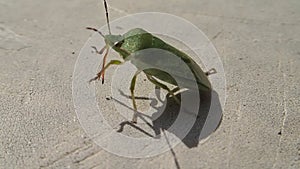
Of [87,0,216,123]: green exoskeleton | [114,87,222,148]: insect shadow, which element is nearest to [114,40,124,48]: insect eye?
[87,0,216,123]: green exoskeleton

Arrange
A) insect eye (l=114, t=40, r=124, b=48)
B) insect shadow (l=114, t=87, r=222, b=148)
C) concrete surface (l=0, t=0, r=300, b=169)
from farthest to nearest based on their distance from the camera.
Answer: insect eye (l=114, t=40, r=124, b=48)
insect shadow (l=114, t=87, r=222, b=148)
concrete surface (l=0, t=0, r=300, b=169)

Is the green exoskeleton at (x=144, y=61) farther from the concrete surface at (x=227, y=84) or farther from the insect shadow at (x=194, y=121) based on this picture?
the concrete surface at (x=227, y=84)

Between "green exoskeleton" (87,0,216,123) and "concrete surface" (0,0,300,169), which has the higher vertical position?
Result: "green exoskeleton" (87,0,216,123)

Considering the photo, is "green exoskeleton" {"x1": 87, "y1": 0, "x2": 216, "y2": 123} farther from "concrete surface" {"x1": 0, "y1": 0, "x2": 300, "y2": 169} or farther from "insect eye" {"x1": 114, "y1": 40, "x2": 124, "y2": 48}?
"concrete surface" {"x1": 0, "y1": 0, "x2": 300, "y2": 169}

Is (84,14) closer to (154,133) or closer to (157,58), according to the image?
(157,58)

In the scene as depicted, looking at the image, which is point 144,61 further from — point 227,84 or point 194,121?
point 227,84

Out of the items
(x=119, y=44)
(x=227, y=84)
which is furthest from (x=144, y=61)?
(x=227, y=84)

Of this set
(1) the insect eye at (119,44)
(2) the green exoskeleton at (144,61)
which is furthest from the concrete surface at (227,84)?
(1) the insect eye at (119,44)
